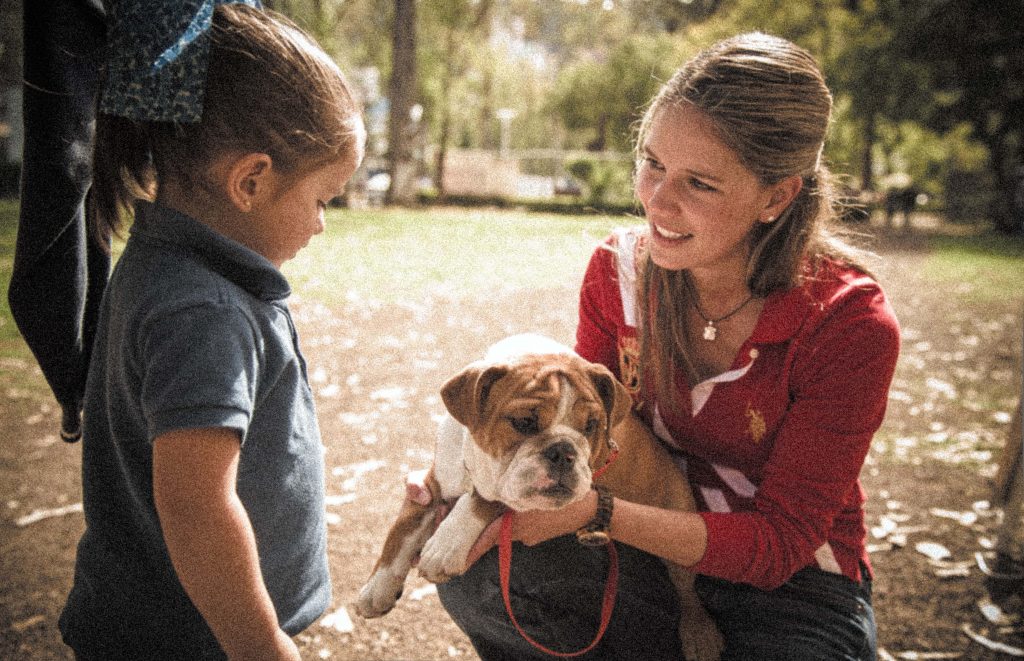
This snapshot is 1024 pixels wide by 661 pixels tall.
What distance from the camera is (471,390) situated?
2281 mm

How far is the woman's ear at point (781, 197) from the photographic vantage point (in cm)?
254

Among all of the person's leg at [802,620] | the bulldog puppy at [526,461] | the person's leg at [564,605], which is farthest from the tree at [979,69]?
the person's leg at [564,605]

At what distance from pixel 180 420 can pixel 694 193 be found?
67.5 inches

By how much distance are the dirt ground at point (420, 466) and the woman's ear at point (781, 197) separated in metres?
1.95

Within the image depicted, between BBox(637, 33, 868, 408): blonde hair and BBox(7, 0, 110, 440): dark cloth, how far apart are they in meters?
1.71

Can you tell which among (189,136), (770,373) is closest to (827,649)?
(770,373)

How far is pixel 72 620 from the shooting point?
180 centimetres

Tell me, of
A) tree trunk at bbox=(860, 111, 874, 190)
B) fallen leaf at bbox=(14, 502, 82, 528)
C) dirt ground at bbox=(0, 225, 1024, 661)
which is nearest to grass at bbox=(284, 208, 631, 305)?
dirt ground at bbox=(0, 225, 1024, 661)

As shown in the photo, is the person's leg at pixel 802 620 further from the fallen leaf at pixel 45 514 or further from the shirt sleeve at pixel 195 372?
the fallen leaf at pixel 45 514

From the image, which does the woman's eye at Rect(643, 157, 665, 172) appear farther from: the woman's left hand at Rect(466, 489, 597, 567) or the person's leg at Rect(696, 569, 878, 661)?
the person's leg at Rect(696, 569, 878, 661)

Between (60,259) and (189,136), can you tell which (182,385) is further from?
(60,259)

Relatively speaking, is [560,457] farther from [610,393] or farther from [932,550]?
[932,550]

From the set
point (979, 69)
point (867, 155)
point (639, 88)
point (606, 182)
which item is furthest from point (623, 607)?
point (639, 88)

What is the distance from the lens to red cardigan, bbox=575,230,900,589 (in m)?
2.34
